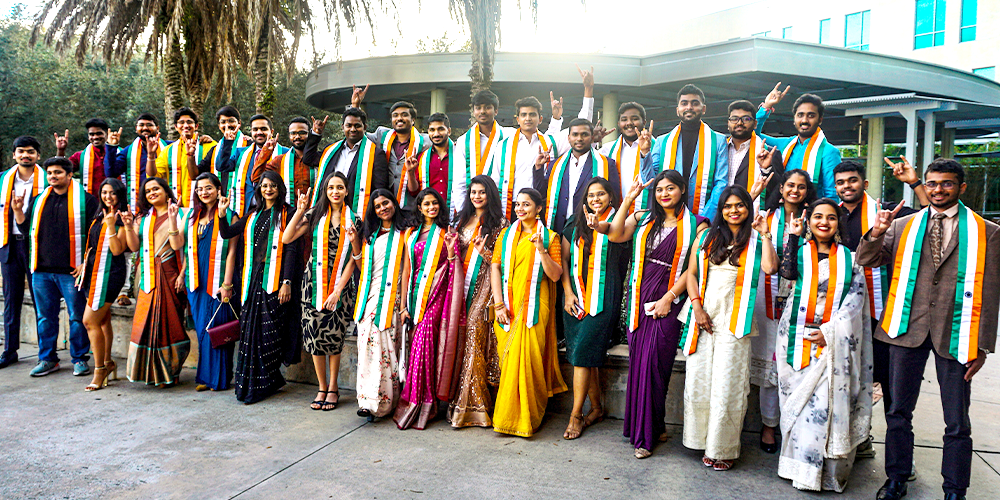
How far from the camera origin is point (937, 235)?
3.38m

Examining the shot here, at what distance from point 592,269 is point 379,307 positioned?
1.47 meters

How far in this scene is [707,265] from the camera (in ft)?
12.6

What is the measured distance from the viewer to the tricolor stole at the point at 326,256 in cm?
485

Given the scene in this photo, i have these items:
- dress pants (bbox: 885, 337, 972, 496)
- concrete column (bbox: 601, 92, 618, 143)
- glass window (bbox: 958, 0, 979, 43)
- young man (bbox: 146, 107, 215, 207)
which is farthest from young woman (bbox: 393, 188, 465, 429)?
glass window (bbox: 958, 0, 979, 43)

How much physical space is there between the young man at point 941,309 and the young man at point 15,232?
6.39 m

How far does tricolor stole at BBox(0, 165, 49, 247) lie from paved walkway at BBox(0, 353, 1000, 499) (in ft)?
5.28

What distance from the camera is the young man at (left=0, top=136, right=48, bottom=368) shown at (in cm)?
583

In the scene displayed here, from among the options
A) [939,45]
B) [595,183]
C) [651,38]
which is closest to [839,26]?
[939,45]

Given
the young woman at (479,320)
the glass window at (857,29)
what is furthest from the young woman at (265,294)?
the glass window at (857,29)

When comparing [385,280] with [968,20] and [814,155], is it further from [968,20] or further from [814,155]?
[968,20]

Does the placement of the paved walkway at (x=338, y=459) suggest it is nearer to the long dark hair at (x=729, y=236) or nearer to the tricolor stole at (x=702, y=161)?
the long dark hair at (x=729, y=236)

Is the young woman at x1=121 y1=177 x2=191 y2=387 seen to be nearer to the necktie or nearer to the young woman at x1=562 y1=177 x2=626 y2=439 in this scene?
the young woman at x1=562 y1=177 x2=626 y2=439

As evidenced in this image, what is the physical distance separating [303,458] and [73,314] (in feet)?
9.90

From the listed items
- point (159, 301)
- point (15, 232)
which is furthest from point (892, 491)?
point (15, 232)
